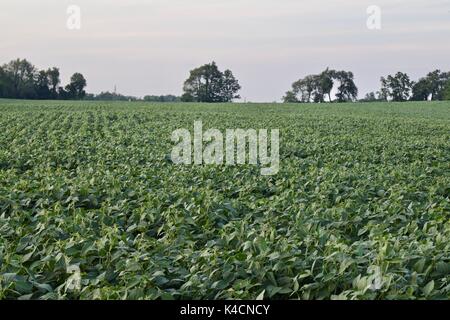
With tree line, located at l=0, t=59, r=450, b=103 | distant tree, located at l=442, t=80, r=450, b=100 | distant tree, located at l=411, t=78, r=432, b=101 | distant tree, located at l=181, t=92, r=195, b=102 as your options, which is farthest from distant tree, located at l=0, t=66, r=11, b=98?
distant tree, located at l=442, t=80, r=450, b=100

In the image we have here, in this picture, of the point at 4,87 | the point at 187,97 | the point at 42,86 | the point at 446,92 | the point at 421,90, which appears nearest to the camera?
the point at 4,87

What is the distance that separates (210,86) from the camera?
3420 inches

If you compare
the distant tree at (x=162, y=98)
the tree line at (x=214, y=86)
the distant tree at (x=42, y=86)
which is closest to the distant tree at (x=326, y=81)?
the tree line at (x=214, y=86)

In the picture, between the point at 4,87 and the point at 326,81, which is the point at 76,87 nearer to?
the point at 4,87

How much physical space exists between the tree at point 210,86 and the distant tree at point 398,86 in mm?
23680

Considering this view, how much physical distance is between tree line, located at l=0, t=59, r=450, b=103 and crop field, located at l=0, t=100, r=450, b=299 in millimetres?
70697

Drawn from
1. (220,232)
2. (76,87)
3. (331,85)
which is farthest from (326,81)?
(220,232)

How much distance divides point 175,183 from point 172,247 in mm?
2878

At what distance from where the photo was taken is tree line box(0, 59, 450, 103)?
76.9 meters

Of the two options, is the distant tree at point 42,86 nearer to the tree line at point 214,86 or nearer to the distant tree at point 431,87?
the tree line at point 214,86

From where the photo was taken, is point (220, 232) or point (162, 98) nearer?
point (220, 232)

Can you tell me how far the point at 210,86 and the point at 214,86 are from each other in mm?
632

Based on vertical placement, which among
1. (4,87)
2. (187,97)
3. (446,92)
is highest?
(4,87)
